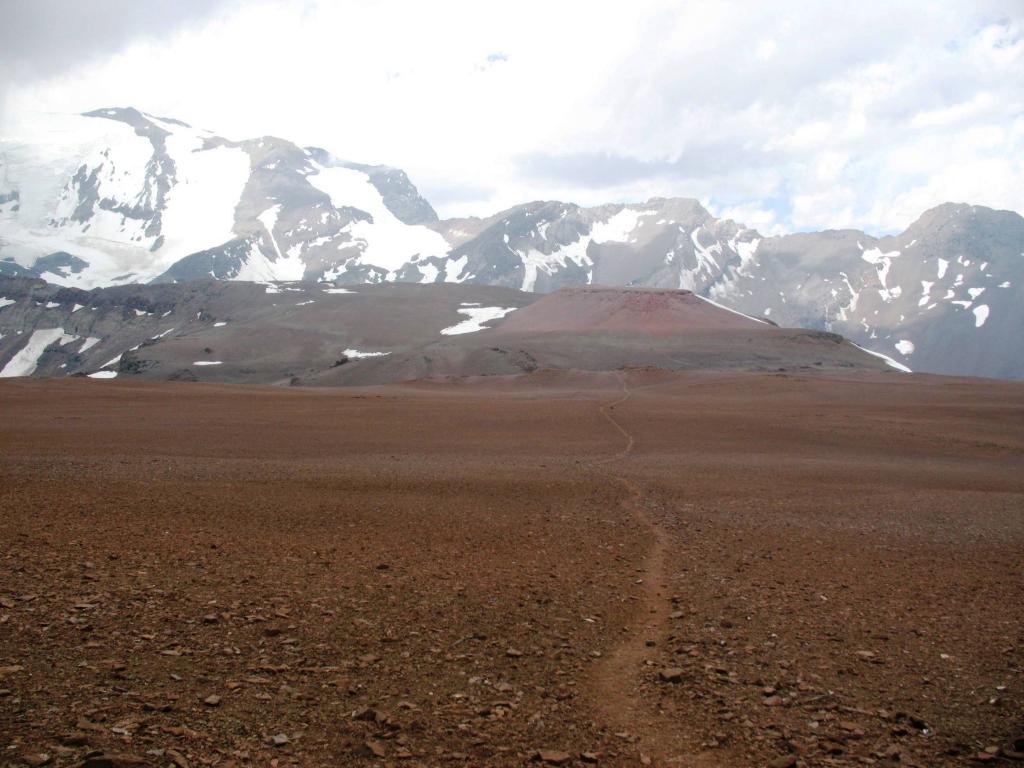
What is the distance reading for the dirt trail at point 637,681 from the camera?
6.44 m

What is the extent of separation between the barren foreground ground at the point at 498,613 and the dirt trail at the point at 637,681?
0.03 metres

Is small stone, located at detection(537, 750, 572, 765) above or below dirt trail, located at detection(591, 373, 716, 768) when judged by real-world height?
above

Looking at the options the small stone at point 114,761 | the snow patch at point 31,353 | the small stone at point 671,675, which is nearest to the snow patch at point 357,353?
the snow patch at point 31,353

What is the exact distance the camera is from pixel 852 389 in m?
53.2

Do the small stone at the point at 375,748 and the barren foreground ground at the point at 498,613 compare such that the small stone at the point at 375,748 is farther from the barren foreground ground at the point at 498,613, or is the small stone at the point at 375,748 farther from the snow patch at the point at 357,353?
the snow patch at the point at 357,353

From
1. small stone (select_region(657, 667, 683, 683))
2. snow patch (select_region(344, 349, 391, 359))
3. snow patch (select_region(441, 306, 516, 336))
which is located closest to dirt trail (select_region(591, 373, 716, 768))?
small stone (select_region(657, 667, 683, 683))

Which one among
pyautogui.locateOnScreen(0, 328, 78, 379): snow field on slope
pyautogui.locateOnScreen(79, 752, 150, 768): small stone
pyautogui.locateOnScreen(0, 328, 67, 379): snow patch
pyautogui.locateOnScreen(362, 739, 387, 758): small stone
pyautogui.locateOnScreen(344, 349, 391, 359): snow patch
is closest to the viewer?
pyautogui.locateOnScreen(79, 752, 150, 768): small stone

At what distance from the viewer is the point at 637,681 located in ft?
25.3

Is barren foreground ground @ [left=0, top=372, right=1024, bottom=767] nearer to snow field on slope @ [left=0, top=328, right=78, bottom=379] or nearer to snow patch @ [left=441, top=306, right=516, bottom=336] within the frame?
snow patch @ [left=441, top=306, right=516, bottom=336]

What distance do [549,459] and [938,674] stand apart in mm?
15895

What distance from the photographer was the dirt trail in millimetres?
6441

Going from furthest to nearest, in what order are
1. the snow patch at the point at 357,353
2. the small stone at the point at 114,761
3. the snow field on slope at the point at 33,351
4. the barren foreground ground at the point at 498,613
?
1. the snow field on slope at the point at 33,351
2. the snow patch at the point at 357,353
3. the barren foreground ground at the point at 498,613
4. the small stone at the point at 114,761

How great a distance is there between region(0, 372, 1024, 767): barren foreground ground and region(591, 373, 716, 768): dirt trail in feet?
0.11

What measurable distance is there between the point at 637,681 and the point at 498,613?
216 centimetres
